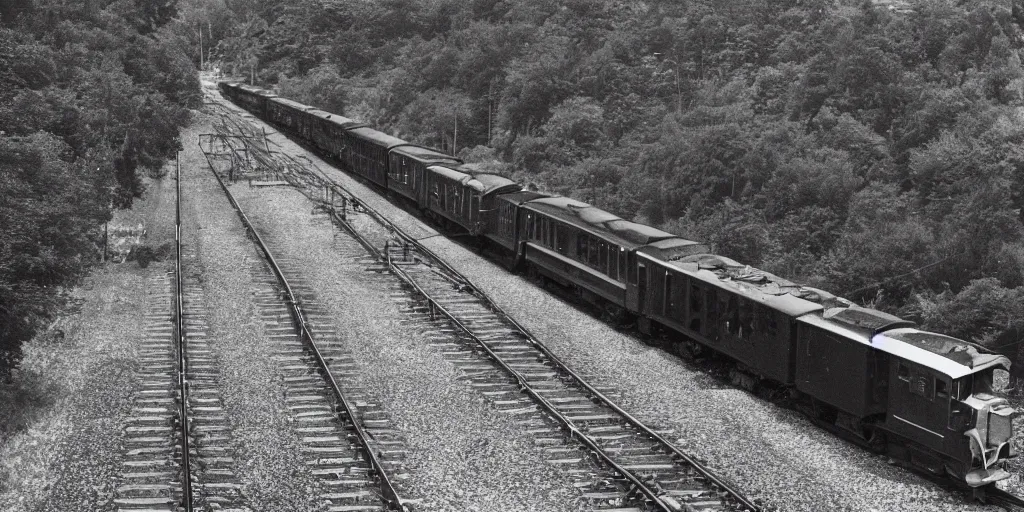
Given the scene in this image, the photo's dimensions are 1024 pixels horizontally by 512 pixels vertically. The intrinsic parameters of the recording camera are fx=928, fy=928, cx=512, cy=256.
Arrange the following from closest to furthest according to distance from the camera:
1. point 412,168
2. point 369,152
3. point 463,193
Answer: point 463,193 → point 412,168 → point 369,152

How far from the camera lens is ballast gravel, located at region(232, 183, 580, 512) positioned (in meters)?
13.1

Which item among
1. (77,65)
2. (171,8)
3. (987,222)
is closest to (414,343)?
(987,222)

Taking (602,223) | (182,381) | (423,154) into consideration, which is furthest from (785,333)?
(423,154)

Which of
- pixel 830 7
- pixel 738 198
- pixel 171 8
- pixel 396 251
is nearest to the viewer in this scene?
pixel 396 251

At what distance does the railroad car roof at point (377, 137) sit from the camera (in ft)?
120

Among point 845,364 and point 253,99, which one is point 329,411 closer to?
point 845,364

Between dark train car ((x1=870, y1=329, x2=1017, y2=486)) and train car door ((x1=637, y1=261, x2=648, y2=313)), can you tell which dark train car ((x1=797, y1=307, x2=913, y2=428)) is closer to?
dark train car ((x1=870, y1=329, x2=1017, y2=486))

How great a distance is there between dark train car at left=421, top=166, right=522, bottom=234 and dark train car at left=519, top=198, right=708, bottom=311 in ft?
6.57

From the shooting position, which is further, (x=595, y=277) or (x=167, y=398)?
(x=595, y=277)

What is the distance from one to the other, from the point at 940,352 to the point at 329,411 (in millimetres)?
9829

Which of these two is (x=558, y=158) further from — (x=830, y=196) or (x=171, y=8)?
(x=171, y=8)

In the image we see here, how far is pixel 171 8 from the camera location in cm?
6372

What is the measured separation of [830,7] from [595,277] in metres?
31.9

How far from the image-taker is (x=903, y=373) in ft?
46.0
